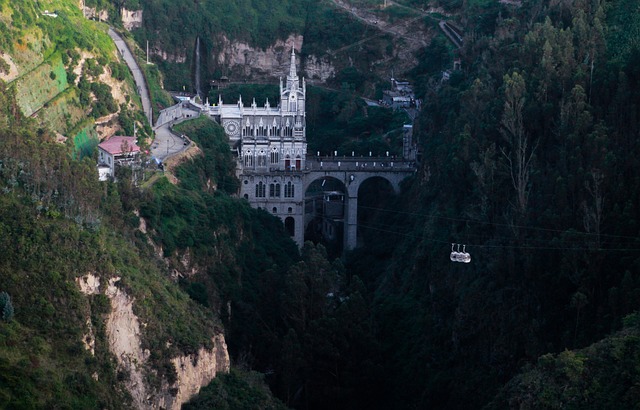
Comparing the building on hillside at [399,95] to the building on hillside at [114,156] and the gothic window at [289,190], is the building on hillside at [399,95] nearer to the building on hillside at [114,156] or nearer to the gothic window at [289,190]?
the gothic window at [289,190]

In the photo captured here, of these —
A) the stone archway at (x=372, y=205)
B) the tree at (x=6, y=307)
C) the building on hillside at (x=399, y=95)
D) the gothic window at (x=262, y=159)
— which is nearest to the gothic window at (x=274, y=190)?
the gothic window at (x=262, y=159)

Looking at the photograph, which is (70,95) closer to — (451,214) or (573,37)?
(451,214)

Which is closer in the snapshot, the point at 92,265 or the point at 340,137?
the point at 92,265

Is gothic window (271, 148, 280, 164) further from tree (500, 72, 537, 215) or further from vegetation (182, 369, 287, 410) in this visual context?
vegetation (182, 369, 287, 410)

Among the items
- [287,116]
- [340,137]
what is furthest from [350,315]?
[340,137]

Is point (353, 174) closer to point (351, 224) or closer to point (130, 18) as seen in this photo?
point (351, 224)

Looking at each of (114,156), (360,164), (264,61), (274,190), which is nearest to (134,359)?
(114,156)

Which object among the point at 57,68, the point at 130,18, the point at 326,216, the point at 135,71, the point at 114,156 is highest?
the point at 130,18
